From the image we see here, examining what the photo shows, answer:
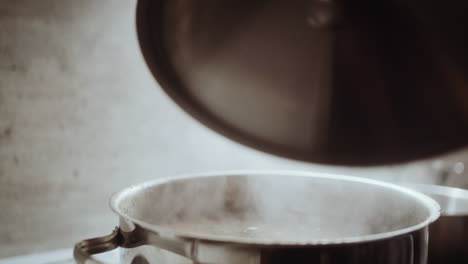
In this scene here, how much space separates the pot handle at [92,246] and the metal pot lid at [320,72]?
0.59ft

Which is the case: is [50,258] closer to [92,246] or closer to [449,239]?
[92,246]

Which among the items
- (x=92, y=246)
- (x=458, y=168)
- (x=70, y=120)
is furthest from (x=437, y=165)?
(x=92, y=246)

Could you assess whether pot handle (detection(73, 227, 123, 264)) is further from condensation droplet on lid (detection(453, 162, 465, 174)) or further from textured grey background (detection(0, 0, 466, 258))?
condensation droplet on lid (detection(453, 162, 465, 174))

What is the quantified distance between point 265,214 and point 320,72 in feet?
1.25

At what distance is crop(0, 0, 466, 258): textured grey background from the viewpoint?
90cm

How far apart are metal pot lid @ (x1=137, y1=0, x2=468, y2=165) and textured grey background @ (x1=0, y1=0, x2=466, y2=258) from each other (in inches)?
14.2

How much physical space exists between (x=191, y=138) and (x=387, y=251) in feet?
2.35

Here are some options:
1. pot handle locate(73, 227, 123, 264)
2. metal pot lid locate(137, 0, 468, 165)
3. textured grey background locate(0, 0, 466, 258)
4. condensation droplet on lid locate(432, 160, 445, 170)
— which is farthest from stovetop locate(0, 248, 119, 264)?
condensation droplet on lid locate(432, 160, 445, 170)

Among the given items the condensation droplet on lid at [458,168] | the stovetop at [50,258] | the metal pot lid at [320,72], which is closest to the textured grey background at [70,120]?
the stovetop at [50,258]

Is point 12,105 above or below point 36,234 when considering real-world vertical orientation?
above

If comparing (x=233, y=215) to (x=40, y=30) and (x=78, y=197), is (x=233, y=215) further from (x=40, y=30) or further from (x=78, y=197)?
(x=40, y=30)

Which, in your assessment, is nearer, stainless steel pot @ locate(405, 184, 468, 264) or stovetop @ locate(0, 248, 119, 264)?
stainless steel pot @ locate(405, 184, 468, 264)

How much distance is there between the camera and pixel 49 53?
925 millimetres

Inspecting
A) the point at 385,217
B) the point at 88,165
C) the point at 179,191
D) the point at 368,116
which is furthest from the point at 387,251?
the point at 88,165
